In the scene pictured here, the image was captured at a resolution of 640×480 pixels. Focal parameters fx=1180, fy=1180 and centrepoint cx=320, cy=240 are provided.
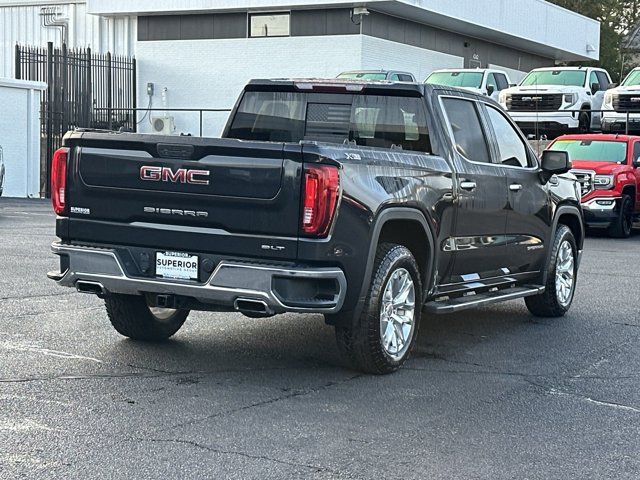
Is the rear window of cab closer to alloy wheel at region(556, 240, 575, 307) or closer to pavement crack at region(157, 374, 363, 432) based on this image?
pavement crack at region(157, 374, 363, 432)

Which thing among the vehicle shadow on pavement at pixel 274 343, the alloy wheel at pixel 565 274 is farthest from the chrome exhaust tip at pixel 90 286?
the alloy wheel at pixel 565 274

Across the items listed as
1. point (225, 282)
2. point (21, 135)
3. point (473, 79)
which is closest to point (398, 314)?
point (225, 282)

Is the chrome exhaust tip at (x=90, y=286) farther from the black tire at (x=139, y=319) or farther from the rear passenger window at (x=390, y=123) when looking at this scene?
the rear passenger window at (x=390, y=123)

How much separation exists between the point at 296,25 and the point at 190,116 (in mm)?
4830

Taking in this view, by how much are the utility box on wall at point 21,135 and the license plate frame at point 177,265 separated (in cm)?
2014

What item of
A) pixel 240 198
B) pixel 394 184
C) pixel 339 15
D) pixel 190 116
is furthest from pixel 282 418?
pixel 190 116

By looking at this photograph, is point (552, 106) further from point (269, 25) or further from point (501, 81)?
point (269, 25)

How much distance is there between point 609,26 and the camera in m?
66.7

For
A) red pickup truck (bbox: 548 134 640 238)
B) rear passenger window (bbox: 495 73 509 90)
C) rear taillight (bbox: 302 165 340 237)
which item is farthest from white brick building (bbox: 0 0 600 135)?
rear taillight (bbox: 302 165 340 237)

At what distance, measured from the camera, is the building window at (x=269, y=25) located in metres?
37.0

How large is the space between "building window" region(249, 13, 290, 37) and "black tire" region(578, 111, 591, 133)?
10686mm

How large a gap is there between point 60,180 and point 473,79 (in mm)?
24407

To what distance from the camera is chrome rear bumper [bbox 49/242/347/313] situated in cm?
706

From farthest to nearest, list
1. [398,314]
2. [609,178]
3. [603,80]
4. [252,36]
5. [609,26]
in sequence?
[609,26] < [252,36] < [603,80] < [609,178] < [398,314]
